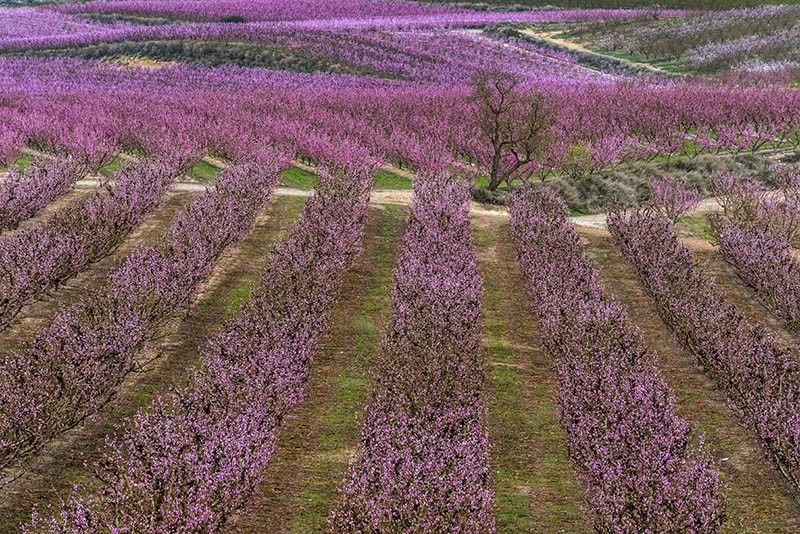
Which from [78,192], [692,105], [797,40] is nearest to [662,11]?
[797,40]

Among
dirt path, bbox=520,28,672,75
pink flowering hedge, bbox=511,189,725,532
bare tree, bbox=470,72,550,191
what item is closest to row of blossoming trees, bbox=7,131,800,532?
pink flowering hedge, bbox=511,189,725,532

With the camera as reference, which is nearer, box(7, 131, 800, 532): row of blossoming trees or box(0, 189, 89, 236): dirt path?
box(7, 131, 800, 532): row of blossoming trees

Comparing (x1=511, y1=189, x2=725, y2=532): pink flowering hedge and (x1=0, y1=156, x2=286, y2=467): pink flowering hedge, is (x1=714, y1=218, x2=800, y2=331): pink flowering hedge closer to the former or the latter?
(x1=511, y1=189, x2=725, y2=532): pink flowering hedge

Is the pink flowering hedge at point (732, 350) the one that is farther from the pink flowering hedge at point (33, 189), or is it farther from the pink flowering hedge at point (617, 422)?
the pink flowering hedge at point (33, 189)

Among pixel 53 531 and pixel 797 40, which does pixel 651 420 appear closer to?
pixel 53 531

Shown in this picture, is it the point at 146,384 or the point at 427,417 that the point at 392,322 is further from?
the point at 146,384

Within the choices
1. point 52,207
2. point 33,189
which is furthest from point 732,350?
point 52,207
